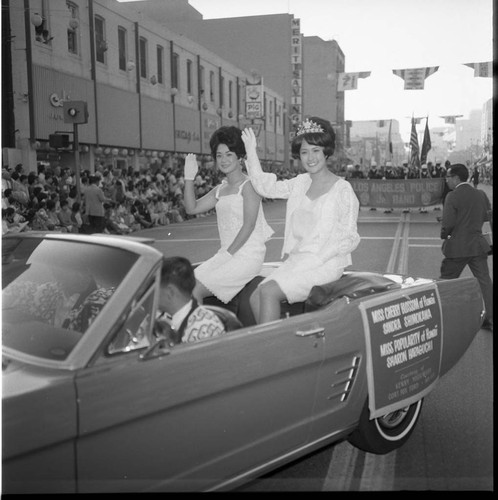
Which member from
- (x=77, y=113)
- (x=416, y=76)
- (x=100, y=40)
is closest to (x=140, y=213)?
(x=100, y=40)

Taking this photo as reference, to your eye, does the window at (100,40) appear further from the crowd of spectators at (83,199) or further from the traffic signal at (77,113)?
the traffic signal at (77,113)

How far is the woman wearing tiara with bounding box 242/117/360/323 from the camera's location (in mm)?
3770

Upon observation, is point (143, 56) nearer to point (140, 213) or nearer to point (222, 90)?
point (140, 213)

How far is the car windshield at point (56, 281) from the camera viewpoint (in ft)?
8.69

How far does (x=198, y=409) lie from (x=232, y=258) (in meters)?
1.77

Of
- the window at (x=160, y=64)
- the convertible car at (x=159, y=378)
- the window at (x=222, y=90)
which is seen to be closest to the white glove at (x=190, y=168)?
the convertible car at (x=159, y=378)

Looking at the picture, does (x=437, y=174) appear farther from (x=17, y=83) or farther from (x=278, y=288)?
(x=278, y=288)

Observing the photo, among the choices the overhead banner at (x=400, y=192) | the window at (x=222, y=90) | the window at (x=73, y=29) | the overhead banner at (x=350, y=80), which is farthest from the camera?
the window at (x=222, y=90)

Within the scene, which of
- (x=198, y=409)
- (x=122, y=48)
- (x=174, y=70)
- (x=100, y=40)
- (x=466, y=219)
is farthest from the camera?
(x=174, y=70)

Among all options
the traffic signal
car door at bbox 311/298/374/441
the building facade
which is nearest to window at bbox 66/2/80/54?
the building facade

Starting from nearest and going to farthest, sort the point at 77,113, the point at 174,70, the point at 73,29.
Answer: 1. the point at 77,113
2. the point at 73,29
3. the point at 174,70

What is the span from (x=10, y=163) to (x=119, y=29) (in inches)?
346

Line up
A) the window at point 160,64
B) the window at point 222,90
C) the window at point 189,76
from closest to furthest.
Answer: the window at point 160,64 < the window at point 189,76 < the window at point 222,90

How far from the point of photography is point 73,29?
1838cm
